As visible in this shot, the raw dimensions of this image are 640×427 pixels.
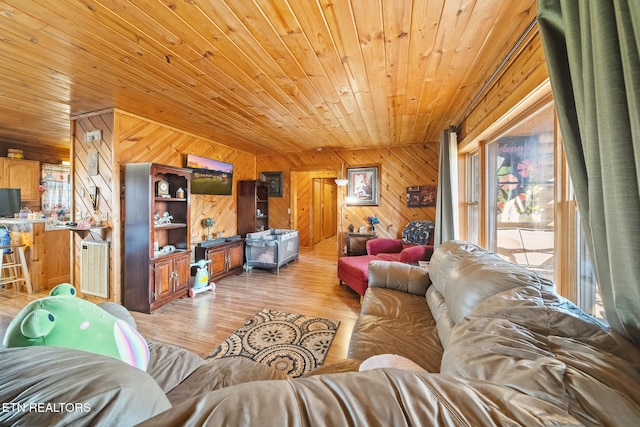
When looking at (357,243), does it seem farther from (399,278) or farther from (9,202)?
(9,202)

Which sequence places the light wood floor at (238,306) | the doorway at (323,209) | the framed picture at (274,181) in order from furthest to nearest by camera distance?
the doorway at (323,209) < the framed picture at (274,181) < the light wood floor at (238,306)

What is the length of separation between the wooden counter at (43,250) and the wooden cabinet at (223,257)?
2050 millimetres

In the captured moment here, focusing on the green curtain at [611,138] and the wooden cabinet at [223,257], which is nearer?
the green curtain at [611,138]

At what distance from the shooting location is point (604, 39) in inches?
25.9

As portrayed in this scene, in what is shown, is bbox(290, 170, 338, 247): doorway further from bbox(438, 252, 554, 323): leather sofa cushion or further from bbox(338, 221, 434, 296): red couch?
bbox(438, 252, 554, 323): leather sofa cushion

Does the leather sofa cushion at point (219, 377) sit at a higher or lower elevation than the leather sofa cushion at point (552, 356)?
lower

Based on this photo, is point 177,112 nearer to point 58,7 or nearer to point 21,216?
point 58,7

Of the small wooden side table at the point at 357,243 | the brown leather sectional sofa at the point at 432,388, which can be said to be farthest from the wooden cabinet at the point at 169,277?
the small wooden side table at the point at 357,243

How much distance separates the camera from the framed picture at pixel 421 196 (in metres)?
4.79

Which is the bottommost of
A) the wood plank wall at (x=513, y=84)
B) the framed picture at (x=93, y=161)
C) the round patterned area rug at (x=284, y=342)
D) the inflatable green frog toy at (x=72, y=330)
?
the round patterned area rug at (x=284, y=342)

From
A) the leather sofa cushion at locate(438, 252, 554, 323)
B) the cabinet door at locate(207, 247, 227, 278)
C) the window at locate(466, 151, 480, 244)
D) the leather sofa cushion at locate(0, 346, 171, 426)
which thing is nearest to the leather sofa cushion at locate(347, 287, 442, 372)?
the leather sofa cushion at locate(438, 252, 554, 323)

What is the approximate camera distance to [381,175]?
507cm

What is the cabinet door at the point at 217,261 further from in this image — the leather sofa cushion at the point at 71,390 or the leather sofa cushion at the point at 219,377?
the leather sofa cushion at the point at 71,390

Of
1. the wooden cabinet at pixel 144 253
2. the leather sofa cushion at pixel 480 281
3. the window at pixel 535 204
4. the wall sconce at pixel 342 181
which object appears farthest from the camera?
the wall sconce at pixel 342 181
